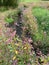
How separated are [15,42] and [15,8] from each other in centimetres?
614

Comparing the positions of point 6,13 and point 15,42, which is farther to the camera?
point 6,13

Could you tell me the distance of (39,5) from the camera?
11453 millimetres

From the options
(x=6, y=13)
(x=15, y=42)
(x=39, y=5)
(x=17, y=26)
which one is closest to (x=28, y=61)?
(x=15, y=42)

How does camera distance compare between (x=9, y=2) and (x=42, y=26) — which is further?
(x=9, y=2)

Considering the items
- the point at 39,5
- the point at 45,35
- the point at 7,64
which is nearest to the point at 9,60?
the point at 7,64

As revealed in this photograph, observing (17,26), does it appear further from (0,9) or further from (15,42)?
(15,42)

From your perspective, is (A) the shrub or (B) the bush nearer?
(B) the bush

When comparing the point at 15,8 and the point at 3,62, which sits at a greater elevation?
the point at 3,62

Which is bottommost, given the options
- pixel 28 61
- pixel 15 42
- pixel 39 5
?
pixel 39 5

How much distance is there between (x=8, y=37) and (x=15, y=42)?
250 millimetres

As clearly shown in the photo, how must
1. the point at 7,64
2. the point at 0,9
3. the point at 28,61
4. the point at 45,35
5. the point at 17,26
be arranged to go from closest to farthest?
the point at 7,64, the point at 28,61, the point at 45,35, the point at 17,26, the point at 0,9

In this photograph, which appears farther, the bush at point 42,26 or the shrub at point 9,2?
the shrub at point 9,2

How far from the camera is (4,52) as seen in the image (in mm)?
4652

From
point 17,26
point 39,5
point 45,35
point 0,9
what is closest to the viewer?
point 45,35
